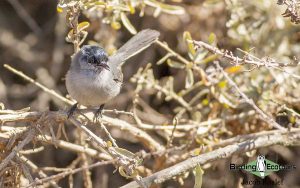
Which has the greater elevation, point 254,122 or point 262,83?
point 262,83

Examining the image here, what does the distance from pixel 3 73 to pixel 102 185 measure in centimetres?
163

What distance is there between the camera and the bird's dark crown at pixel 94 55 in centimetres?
317

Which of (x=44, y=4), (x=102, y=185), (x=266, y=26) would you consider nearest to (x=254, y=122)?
(x=266, y=26)

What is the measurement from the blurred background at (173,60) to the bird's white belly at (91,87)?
234 mm

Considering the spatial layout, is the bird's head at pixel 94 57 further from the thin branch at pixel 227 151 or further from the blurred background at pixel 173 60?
the thin branch at pixel 227 151

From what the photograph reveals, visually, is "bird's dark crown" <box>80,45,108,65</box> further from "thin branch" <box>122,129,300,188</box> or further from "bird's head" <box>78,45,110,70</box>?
"thin branch" <box>122,129,300,188</box>

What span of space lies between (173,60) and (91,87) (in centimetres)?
158

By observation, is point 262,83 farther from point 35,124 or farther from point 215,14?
point 35,124

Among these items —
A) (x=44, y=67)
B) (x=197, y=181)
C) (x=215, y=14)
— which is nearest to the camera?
(x=197, y=181)

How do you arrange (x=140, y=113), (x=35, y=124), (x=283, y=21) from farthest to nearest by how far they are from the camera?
(x=140, y=113) → (x=283, y=21) → (x=35, y=124)

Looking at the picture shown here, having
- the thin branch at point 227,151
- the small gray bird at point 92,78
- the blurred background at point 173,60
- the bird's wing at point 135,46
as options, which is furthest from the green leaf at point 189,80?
the thin branch at point 227,151

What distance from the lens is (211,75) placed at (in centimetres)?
342

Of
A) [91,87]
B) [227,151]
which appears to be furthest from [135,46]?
[227,151]

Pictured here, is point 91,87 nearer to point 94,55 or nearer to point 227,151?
point 94,55
